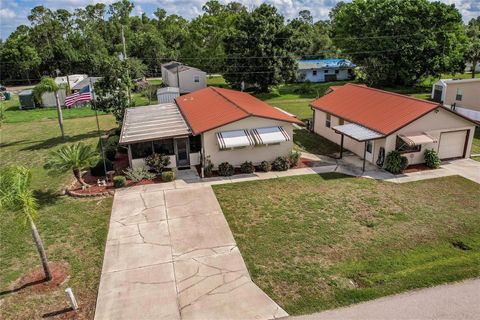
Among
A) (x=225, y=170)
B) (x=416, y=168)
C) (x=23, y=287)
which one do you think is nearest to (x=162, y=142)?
(x=225, y=170)

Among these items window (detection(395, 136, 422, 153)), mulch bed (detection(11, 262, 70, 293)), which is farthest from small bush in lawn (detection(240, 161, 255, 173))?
mulch bed (detection(11, 262, 70, 293))

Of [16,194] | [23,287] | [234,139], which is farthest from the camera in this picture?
[234,139]

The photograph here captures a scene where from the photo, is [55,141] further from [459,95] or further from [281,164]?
[459,95]

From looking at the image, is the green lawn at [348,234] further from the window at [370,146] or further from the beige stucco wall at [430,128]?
the window at [370,146]

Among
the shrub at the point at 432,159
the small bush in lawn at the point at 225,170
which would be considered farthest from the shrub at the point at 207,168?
the shrub at the point at 432,159

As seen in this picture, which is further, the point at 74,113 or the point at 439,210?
the point at 74,113

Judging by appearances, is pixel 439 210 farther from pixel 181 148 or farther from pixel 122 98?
pixel 122 98

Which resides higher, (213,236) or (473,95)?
(473,95)

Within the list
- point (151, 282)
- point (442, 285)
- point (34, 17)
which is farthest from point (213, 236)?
point (34, 17)
